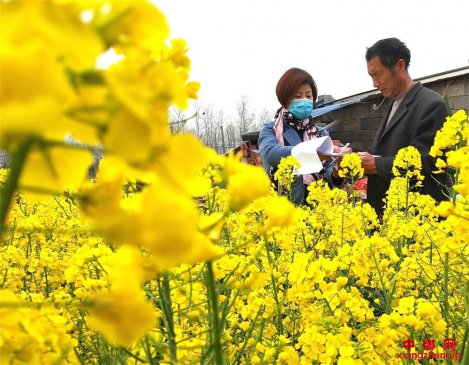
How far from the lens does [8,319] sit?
0.40m

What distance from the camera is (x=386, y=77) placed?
2.63 metres

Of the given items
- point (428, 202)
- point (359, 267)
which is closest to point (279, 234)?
point (359, 267)

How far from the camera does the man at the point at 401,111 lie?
2467mm

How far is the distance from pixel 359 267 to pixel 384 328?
1.06ft

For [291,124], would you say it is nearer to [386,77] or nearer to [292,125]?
[292,125]

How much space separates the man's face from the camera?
8.58 ft

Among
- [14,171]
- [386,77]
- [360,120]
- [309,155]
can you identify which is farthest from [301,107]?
[360,120]

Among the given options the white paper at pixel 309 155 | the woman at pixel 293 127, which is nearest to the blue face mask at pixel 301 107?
the woman at pixel 293 127

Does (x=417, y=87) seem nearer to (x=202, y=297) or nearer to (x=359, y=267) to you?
(x=359, y=267)

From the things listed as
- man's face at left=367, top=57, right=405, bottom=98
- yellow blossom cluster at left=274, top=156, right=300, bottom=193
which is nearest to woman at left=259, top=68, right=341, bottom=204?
yellow blossom cluster at left=274, top=156, right=300, bottom=193

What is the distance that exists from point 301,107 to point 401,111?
55 cm

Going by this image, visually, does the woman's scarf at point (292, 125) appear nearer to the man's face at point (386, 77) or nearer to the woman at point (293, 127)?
the woman at point (293, 127)

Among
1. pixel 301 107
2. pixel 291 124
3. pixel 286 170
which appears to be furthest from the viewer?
pixel 291 124

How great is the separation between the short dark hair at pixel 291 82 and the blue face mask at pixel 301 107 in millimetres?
65
